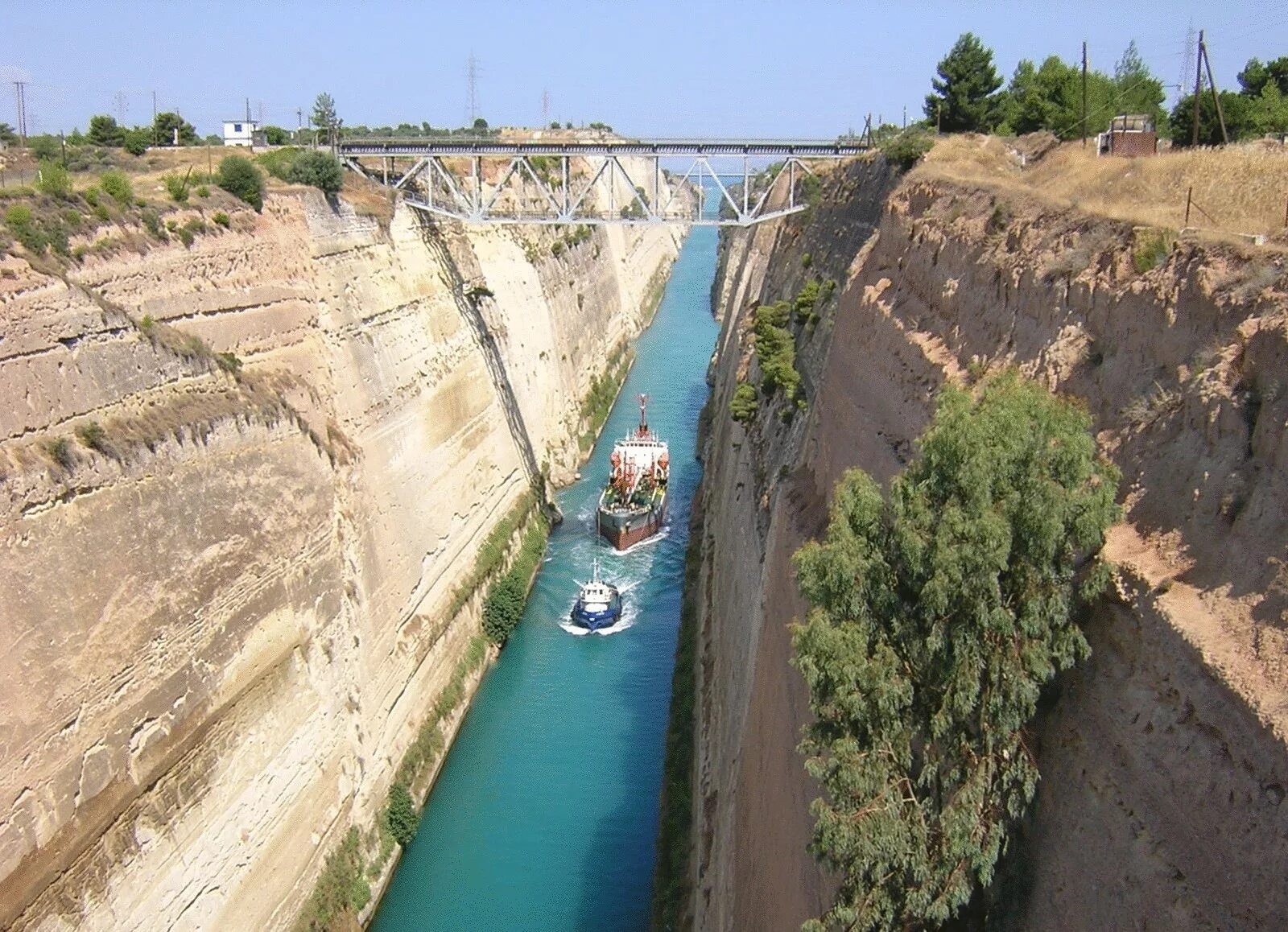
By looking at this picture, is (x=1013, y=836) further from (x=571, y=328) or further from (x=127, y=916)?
(x=571, y=328)

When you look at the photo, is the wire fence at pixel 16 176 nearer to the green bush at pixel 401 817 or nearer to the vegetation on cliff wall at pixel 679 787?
the green bush at pixel 401 817

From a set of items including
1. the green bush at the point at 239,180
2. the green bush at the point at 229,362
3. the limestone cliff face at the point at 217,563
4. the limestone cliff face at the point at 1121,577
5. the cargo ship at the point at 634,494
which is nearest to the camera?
the limestone cliff face at the point at 1121,577

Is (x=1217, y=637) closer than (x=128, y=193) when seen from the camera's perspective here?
Yes

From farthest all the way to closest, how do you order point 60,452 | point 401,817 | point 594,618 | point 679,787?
point 594,618, point 679,787, point 401,817, point 60,452

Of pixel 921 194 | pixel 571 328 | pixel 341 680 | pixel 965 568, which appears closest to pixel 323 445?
pixel 341 680

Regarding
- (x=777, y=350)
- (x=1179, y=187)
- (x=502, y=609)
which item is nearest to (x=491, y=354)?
(x=502, y=609)

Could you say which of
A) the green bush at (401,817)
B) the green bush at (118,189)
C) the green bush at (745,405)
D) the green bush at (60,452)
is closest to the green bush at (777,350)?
the green bush at (745,405)

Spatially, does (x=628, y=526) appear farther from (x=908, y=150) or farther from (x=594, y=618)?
(x=908, y=150)
